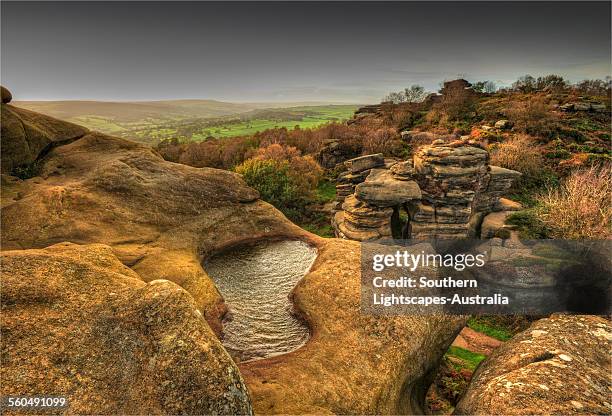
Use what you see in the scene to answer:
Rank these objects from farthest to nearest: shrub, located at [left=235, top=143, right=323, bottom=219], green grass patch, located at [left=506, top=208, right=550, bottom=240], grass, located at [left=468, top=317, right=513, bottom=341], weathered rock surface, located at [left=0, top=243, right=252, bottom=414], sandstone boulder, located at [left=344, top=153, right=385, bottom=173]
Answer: shrub, located at [left=235, top=143, right=323, bottom=219], sandstone boulder, located at [left=344, top=153, right=385, bottom=173], green grass patch, located at [left=506, top=208, right=550, bottom=240], grass, located at [left=468, top=317, right=513, bottom=341], weathered rock surface, located at [left=0, top=243, right=252, bottom=414]

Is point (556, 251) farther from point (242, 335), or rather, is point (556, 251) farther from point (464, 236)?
point (242, 335)

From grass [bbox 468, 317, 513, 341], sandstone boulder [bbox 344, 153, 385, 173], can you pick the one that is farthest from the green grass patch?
sandstone boulder [bbox 344, 153, 385, 173]

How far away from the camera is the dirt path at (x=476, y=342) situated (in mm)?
25234

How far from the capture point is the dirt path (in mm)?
25234

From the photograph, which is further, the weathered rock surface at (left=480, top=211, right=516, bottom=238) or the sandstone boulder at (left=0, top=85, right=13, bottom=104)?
the weathered rock surface at (left=480, top=211, right=516, bottom=238)

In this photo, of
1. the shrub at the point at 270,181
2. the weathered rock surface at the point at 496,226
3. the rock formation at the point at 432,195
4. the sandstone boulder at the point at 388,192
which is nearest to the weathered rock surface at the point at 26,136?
the sandstone boulder at the point at 388,192

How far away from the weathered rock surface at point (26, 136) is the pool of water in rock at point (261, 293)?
13.5m

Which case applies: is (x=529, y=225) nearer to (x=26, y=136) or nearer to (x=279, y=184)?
(x=279, y=184)

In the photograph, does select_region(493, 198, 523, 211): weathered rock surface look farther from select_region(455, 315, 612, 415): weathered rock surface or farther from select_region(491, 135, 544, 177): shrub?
select_region(455, 315, 612, 415): weathered rock surface

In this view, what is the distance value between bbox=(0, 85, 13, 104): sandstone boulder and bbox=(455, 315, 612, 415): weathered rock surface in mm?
30001

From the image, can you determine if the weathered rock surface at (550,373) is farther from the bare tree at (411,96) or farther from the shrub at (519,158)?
the bare tree at (411,96)

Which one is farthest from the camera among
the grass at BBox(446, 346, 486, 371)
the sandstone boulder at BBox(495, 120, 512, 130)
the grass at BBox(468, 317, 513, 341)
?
the sandstone boulder at BBox(495, 120, 512, 130)

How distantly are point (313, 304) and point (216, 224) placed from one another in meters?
10.7

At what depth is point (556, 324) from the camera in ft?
46.2
